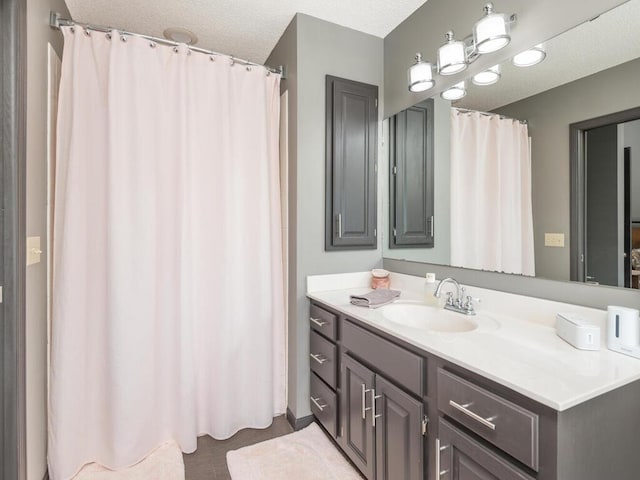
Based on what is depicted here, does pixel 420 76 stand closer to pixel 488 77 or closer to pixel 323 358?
pixel 488 77

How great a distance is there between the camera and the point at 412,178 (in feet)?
7.04

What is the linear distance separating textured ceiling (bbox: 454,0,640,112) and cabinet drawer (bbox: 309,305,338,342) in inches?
53.7

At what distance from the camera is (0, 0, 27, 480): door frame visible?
1229mm

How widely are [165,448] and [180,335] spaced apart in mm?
633

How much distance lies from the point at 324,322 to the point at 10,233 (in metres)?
1.45

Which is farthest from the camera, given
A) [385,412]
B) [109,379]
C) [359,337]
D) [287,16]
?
[287,16]

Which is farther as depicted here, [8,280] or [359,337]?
[359,337]

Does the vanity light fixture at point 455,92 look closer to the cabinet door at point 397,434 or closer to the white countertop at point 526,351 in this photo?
the white countertop at point 526,351

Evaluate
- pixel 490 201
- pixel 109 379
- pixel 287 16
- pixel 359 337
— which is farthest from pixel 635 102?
pixel 109 379

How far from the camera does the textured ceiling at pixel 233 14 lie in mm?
1899

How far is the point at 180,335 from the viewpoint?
1895 millimetres

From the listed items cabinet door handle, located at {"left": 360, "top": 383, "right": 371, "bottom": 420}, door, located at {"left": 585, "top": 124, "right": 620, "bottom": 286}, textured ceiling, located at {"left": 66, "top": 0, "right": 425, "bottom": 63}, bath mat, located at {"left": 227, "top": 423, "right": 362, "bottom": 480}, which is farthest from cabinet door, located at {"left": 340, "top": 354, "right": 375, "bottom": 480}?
textured ceiling, located at {"left": 66, "top": 0, "right": 425, "bottom": 63}

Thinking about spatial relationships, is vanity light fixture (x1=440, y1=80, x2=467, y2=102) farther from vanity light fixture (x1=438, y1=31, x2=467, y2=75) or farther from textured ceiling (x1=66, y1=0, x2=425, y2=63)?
textured ceiling (x1=66, y1=0, x2=425, y2=63)

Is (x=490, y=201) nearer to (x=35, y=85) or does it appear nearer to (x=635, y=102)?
(x=635, y=102)
